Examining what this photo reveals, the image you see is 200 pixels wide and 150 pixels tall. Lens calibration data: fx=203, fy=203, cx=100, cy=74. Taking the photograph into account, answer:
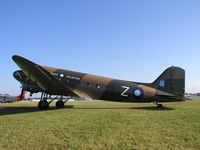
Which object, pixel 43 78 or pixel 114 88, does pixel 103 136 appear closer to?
pixel 43 78

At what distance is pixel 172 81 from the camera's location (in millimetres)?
18172

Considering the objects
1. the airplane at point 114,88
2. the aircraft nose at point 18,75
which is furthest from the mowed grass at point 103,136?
the aircraft nose at point 18,75

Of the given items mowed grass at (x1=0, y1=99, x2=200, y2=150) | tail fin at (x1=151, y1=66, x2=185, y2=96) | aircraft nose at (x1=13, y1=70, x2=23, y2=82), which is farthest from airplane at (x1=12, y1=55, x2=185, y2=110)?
mowed grass at (x1=0, y1=99, x2=200, y2=150)

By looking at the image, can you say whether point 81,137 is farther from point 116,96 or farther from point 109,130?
point 116,96

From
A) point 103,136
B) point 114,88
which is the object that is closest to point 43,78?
point 114,88

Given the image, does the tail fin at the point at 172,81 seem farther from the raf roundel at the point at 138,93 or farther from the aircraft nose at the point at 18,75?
the aircraft nose at the point at 18,75

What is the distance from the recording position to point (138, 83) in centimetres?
1894

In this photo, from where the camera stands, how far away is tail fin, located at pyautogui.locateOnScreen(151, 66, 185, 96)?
1792 centimetres

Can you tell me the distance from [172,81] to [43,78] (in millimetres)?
11269

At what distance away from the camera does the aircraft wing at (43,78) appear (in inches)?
599

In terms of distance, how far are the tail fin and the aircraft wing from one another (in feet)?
25.8

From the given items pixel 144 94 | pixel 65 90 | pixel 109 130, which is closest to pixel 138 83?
pixel 144 94

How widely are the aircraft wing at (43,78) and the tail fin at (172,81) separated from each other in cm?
786

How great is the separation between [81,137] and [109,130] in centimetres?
135
